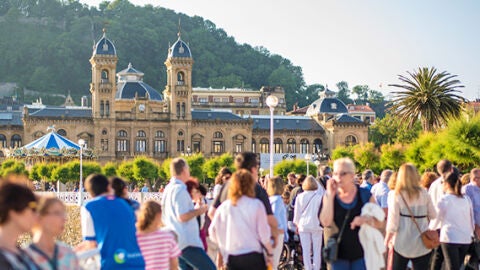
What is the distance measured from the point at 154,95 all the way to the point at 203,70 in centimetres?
4952

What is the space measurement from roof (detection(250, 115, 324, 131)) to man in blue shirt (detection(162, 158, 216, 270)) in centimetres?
8254

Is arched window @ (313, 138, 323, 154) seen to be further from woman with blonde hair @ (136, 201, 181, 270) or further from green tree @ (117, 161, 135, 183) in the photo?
woman with blonde hair @ (136, 201, 181, 270)

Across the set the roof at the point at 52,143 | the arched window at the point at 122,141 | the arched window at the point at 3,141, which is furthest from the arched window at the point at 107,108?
the roof at the point at 52,143

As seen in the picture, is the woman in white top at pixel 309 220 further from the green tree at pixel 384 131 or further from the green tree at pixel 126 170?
the green tree at pixel 384 131

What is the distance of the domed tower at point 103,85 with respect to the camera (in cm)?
8706

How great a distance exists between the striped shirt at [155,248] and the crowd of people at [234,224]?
1 centimetres

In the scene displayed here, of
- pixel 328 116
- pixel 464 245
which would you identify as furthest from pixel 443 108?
pixel 328 116

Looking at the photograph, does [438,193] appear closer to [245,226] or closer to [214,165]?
[245,226]

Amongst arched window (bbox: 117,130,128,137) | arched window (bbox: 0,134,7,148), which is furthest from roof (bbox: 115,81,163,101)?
arched window (bbox: 0,134,7,148)

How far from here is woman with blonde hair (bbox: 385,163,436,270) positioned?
1140cm

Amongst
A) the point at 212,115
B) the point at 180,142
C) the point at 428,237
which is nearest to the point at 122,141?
the point at 180,142

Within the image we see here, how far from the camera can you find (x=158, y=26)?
155625 mm

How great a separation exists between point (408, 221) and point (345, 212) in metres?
1.62

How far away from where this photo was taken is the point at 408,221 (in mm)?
11492
